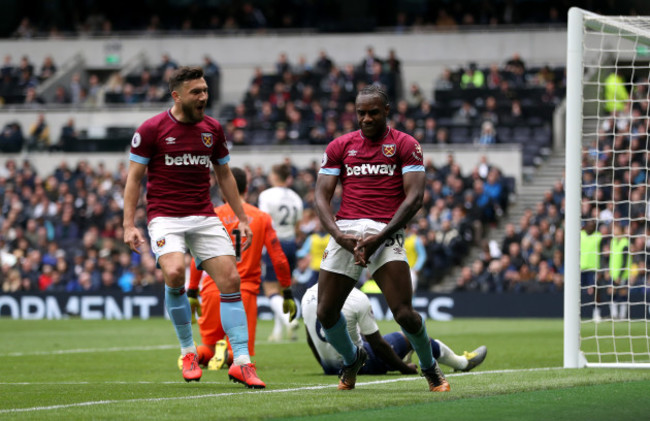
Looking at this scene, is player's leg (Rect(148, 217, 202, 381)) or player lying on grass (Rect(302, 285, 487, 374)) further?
player lying on grass (Rect(302, 285, 487, 374))

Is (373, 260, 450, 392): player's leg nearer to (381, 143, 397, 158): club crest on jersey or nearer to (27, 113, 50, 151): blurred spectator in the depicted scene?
(381, 143, 397, 158): club crest on jersey

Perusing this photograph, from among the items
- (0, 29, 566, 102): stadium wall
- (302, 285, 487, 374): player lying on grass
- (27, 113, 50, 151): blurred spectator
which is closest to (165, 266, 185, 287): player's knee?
(302, 285, 487, 374): player lying on grass

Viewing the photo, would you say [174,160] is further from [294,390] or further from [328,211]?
[294,390]

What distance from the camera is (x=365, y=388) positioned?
28.0 feet

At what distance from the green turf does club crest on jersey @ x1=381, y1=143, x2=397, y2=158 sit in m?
1.66

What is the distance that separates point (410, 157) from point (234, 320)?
1881 millimetres

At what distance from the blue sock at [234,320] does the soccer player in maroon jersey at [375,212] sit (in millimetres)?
750

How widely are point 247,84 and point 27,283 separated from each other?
12390mm

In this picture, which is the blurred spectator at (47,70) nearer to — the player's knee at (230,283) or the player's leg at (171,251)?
the player's leg at (171,251)

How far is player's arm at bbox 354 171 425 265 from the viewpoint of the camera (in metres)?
7.71

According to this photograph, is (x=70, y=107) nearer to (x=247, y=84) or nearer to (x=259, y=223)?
(x=247, y=84)

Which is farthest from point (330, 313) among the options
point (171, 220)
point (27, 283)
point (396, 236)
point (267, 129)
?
point (267, 129)

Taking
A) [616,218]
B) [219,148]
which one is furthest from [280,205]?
[219,148]

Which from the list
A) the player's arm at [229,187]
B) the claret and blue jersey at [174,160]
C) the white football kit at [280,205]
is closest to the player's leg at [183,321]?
the claret and blue jersey at [174,160]
